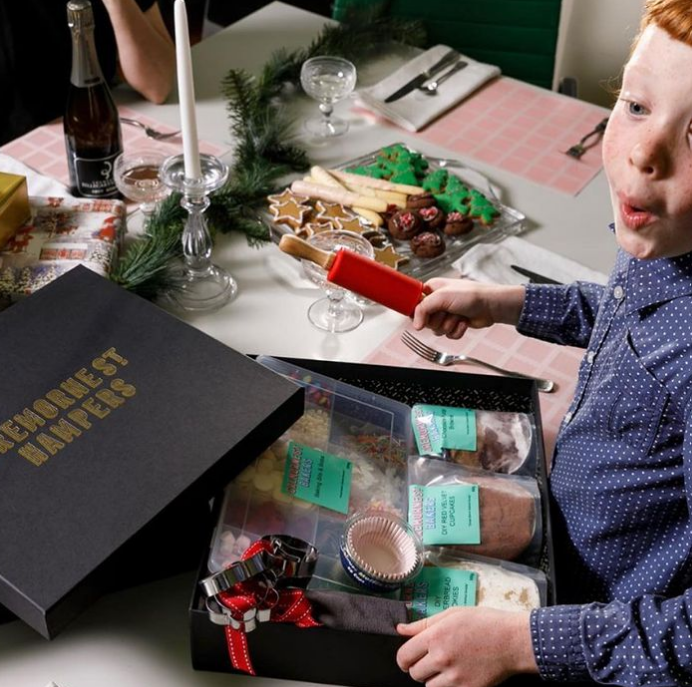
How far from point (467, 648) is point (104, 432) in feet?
1.26

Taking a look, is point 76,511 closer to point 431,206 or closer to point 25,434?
point 25,434

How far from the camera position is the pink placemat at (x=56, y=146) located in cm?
141

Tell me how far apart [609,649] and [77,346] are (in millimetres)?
593

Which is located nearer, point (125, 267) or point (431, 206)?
point (125, 267)

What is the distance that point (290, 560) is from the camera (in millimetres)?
772

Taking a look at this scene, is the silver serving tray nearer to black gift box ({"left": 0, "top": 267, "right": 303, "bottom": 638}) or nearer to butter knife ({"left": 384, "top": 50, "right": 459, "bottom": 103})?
butter knife ({"left": 384, "top": 50, "right": 459, "bottom": 103})

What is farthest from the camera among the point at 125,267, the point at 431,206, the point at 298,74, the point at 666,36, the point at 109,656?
the point at 298,74

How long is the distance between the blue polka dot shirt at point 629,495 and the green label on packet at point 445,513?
0.35 feet

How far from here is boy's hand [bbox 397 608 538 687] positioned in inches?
30.1

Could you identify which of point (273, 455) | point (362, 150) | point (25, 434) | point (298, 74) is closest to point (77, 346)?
point (25, 434)

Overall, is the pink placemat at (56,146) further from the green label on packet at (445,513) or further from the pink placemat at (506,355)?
the green label on packet at (445,513)

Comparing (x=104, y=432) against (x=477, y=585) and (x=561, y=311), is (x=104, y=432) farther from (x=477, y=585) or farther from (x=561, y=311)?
(x=561, y=311)

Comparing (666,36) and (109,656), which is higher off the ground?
(666,36)

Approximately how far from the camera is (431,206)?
1330 mm
